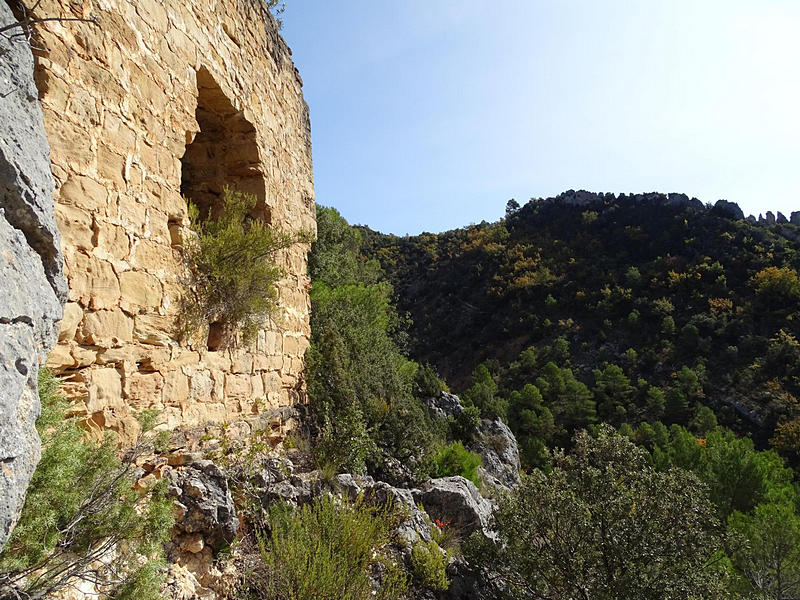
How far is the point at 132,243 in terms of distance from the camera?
2779mm

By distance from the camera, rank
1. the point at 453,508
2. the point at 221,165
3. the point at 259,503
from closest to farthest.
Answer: the point at 259,503
the point at 221,165
the point at 453,508

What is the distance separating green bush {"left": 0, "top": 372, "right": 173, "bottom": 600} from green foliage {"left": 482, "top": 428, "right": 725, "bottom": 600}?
3.94 metres

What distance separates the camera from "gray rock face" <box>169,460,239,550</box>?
272 centimetres

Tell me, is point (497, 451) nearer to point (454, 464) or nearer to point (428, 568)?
point (454, 464)

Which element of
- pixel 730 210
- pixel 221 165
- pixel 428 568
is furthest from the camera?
pixel 730 210

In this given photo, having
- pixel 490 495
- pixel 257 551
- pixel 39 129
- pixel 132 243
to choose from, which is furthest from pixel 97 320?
pixel 490 495

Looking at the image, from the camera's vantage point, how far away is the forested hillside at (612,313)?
70.9 ft

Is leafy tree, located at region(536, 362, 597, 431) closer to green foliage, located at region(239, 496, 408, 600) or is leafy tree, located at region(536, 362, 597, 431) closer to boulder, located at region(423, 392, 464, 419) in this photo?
boulder, located at region(423, 392, 464, 419)

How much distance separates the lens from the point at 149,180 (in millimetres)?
2979

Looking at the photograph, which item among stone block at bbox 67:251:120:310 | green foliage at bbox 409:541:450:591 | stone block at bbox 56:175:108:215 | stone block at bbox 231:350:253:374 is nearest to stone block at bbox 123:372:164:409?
stone block at bbox 67:251:120:310

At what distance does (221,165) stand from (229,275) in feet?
4.82

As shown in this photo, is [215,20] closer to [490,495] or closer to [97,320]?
[97,320]

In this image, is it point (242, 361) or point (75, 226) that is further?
point (242, 361)

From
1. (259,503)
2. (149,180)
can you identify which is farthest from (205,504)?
(149,180)
